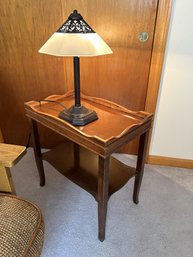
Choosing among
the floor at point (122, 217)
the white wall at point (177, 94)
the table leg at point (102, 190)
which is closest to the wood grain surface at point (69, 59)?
the white wall at point (177, 94)

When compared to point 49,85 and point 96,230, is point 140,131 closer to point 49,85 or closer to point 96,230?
point 96,230

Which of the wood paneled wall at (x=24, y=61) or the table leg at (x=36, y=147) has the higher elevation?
the wood paneled wall at (x=24, y=61)

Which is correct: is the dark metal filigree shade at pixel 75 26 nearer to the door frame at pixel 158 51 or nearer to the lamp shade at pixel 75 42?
the lamp shade at pixel 75 42

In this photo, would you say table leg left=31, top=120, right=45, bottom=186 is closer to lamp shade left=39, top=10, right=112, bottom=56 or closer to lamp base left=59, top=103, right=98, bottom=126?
lamp base left=59, top=103, right=98, bottom=126

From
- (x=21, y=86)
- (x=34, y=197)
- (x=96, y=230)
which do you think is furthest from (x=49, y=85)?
(x=96, y=230)

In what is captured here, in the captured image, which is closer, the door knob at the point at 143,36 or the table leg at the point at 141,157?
the table leg at the point at 141,157

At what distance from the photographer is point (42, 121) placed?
117cm

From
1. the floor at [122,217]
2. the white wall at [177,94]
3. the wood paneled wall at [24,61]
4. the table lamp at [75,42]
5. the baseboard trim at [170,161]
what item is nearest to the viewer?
the table lamp at [75,42]

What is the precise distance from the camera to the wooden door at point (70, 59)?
1.33m

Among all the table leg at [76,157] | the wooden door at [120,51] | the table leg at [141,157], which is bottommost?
the table leg at [76,157]

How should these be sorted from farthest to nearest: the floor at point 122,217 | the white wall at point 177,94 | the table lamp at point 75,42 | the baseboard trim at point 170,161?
the baseboard trim at point 170,161 < the white wall at point 177,94 < the floor at point 122,217 < the table lamp at point 75,42

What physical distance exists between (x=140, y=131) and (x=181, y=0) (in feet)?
2.71

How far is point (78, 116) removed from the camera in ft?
3.54

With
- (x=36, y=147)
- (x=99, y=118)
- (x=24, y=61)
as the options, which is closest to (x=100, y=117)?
(x=99, y=118)
